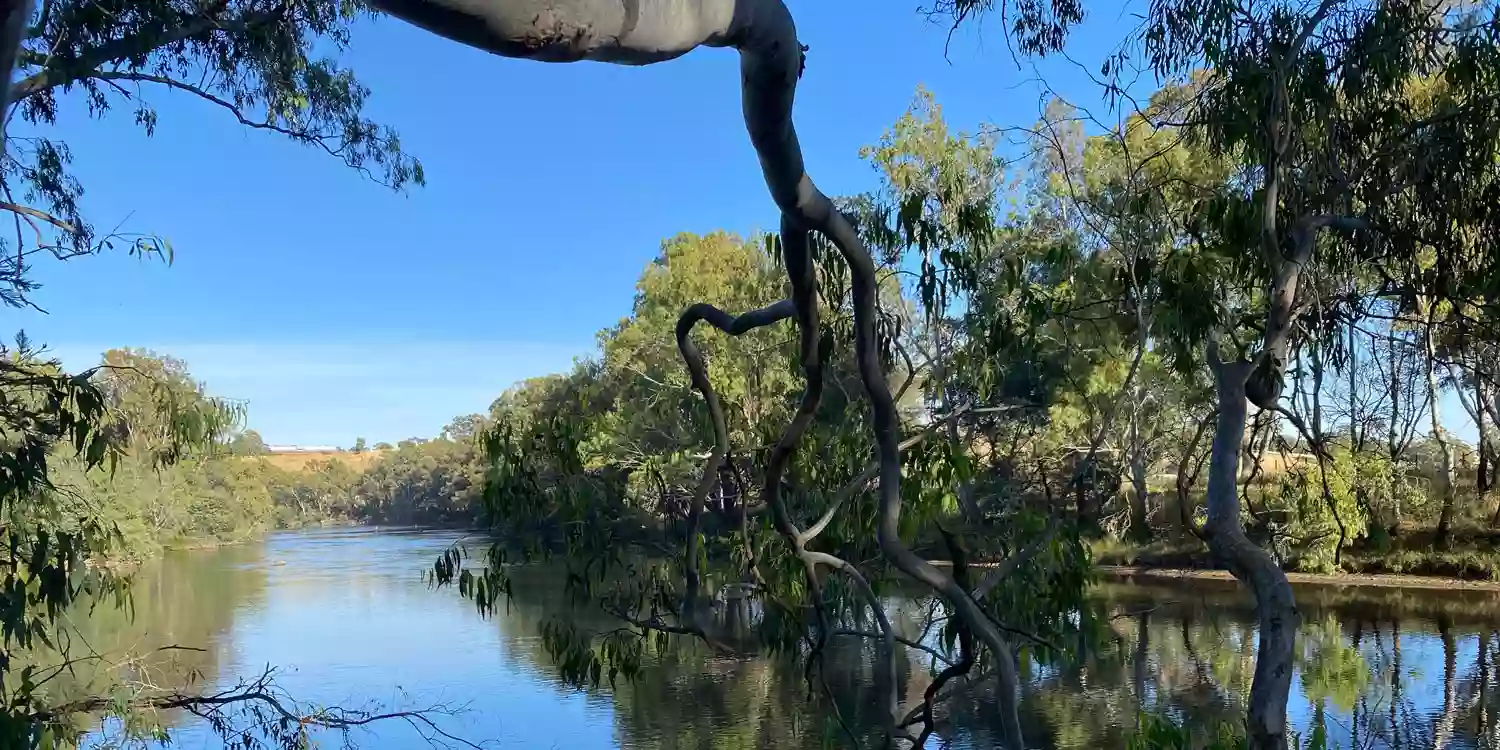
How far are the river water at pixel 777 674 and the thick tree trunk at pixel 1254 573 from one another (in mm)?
2227

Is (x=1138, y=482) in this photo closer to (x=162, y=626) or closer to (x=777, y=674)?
(x=777, y=674)

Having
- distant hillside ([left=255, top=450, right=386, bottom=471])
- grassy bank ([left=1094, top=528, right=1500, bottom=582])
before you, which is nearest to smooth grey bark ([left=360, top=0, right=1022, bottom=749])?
grassy bank ([left=1094, top=528, right=1500, bottom=582])

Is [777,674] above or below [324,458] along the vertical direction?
below

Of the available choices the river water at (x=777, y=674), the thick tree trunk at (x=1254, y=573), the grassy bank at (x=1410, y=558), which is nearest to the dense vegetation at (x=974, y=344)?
the thick tree trunk at (x=1254, y=573)

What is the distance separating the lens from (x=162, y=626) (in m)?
10.0

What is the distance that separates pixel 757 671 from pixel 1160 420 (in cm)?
494

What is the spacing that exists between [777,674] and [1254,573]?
587 cm

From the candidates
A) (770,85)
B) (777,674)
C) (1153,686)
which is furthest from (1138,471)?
(770,85)

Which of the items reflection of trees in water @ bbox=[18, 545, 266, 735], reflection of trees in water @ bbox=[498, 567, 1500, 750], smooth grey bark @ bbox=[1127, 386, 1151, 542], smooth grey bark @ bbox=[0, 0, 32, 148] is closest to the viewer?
smooth grey bark @ bbox=[0, 0, 32, 148]

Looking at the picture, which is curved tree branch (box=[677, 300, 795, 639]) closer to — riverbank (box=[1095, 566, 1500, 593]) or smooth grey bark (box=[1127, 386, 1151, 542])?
smooth grey bark (box=[1127, 386, 1151, 542])

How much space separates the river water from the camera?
6273 millimetres

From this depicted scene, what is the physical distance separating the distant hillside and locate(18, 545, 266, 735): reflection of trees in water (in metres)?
25.0

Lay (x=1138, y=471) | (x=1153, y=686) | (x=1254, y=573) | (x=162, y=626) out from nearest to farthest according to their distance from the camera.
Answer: (x=1254, y=573) → (x=1153, y=686) → (x=162, y=626) → (x=1138, y=471)

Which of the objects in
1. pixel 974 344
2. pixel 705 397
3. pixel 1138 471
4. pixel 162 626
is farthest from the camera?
pixel 1138 471
